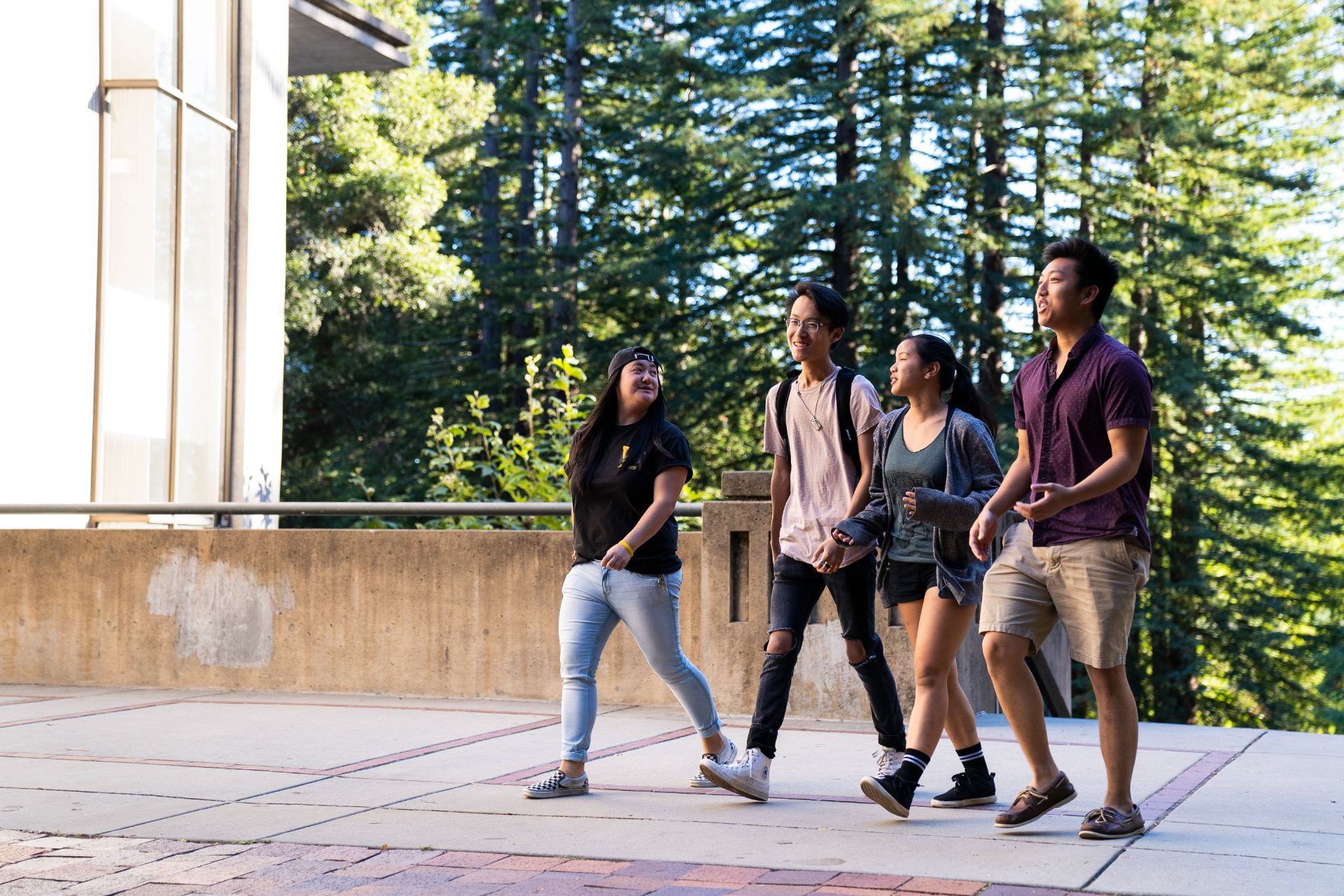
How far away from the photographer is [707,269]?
31.0 m

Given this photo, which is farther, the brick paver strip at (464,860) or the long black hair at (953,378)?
the long black hair at (953,378)

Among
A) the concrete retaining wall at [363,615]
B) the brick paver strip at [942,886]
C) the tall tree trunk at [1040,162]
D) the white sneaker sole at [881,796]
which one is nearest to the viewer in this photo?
the brick paver strip at [942,886]

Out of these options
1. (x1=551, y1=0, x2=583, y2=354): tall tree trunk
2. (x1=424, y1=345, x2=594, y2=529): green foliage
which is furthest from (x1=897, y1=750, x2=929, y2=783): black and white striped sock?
(x1=551, y1=0, x2=583, y2=354): tall tree trunk

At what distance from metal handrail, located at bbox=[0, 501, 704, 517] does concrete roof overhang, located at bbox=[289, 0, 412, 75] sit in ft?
24.8

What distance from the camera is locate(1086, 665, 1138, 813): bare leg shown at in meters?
5.05

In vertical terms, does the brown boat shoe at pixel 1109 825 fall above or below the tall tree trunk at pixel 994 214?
below

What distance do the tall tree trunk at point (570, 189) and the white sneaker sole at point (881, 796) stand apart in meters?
25.5

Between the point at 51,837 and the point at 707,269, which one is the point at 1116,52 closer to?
the point at 707,269

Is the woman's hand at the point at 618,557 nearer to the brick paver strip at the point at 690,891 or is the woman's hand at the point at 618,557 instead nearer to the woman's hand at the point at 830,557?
the woman's hand at the point at 830,557

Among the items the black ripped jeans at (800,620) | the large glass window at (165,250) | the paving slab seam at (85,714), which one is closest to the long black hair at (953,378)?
the black ripped jeans at (800,620)

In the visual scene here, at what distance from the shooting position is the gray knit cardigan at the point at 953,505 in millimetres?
5398

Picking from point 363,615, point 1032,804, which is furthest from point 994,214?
point 1032,804

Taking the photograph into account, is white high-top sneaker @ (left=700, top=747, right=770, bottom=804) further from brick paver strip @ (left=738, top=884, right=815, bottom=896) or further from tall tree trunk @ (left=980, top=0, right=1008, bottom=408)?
tall tree trunk @ (left=980, top=0, right=1008, bottom=408)

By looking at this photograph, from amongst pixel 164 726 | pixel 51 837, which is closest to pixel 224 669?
pixel 164 726
